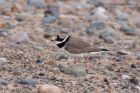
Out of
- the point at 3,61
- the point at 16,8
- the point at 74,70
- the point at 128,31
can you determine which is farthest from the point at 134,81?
the point at 16,8

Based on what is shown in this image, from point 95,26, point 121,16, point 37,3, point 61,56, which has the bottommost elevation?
point 121,16

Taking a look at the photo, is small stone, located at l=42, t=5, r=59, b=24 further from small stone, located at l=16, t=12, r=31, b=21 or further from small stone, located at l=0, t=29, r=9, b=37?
small stone, located at l=0, t=29, r=9, b=37

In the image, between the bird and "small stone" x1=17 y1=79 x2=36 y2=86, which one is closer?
"small stone" x1=17 y1=79 x2=36 y2=86

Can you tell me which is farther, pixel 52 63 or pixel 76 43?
pixel 76 43

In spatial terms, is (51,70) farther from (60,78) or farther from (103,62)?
(103,62)

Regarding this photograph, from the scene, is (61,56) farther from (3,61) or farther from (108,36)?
(108,36)

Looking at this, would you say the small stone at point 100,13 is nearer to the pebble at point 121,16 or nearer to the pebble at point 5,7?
the pebble at point 121,16

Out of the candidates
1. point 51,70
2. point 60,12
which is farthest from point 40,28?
point 51,70

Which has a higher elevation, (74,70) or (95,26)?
(74,70)

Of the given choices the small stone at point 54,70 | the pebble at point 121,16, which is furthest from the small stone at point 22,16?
the small stone at point 54,70

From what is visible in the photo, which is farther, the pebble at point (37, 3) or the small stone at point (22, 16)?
the pebble at point (37, 3)

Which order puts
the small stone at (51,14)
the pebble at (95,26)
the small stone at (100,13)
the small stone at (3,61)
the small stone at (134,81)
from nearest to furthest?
the small stone at (134,81) → the small stone at (3,61) → the pebble at (95,26) → the small stone at (51,14) → the small stone at (100,13)

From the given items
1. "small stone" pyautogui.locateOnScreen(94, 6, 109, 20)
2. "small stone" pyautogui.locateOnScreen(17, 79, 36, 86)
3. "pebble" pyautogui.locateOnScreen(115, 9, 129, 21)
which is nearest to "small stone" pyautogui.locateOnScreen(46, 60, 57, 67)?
"small stone" pyautogui.locateOnScreen(17, 79, 36, 86)

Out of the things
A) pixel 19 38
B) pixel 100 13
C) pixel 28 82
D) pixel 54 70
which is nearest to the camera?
pixel 28 82
